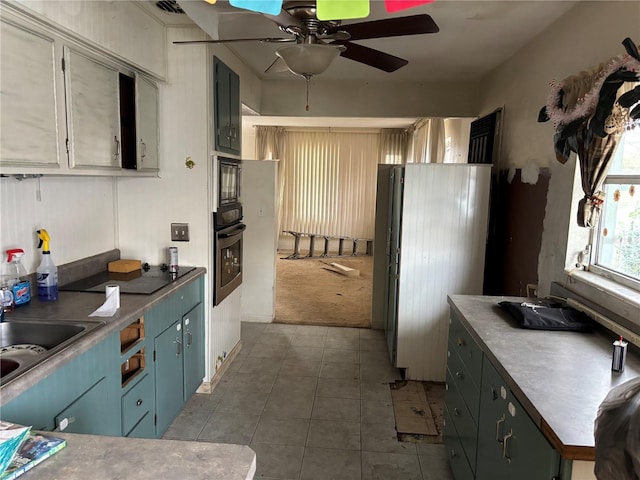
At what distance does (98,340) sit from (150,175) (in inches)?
55.6

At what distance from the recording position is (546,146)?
2.77 metres

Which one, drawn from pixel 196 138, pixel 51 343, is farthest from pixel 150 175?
pixel 51 343

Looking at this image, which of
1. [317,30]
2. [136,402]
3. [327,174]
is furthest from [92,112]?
[327,174]

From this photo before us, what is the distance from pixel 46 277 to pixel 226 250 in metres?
1.35

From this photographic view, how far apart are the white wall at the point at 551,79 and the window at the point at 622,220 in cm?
15

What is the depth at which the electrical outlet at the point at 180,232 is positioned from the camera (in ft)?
10.1

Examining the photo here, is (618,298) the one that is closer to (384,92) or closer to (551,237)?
(551,237)

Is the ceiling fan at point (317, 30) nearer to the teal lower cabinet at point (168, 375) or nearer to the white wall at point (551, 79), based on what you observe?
the white wall at point (551, 79)

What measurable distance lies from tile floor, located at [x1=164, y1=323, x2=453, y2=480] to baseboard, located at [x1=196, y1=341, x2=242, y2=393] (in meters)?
0.04

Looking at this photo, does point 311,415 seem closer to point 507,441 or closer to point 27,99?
point 507,441

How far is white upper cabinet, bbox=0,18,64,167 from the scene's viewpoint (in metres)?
1.62

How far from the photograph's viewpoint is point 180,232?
3.08 meters

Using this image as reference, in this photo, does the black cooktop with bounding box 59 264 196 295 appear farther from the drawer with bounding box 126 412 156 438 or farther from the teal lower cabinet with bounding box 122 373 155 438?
the drawer with bounding box 126 412 156 438

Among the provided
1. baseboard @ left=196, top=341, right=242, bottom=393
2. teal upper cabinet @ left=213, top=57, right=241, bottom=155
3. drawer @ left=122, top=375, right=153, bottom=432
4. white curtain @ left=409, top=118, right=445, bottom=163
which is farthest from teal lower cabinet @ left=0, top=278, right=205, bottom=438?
white curtain @ left=409, top=118, right=445, bottom=163
